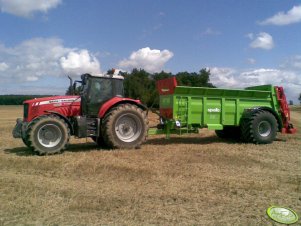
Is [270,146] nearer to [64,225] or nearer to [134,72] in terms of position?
[64,225]

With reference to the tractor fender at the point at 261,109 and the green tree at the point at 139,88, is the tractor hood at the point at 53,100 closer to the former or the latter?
the tractor fender at the point at 261,109

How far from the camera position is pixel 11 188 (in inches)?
250

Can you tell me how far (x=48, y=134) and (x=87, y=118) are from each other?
124 cm

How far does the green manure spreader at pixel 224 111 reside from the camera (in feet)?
38.9

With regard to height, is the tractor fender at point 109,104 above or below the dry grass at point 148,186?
above

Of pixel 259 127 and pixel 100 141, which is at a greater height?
pixel 259 127

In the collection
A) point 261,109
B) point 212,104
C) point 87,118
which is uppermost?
point 212,104

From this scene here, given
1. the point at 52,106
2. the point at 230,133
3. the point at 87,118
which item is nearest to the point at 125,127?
the point at 87,118

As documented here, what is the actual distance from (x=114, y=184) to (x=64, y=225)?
2.10 m

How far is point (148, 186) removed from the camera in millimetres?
6570

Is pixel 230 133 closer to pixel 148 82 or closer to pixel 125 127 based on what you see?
pixel 125 127

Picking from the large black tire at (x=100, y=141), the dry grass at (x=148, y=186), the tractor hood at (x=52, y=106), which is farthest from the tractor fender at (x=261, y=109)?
the tractor hood at (x=52, y=106)

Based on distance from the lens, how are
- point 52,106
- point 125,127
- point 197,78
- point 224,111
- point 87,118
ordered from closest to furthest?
point 52,106 < point 87,118 < point 125,127 < point 224,111 < point 197,78

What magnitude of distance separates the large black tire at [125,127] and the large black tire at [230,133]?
166 inches
